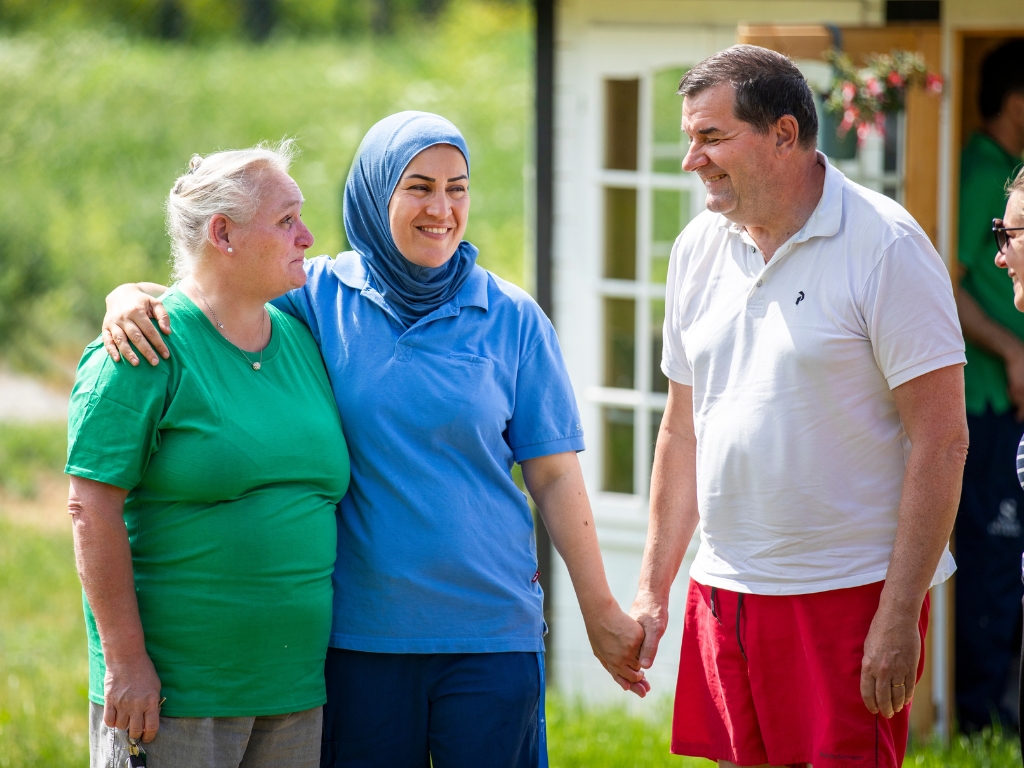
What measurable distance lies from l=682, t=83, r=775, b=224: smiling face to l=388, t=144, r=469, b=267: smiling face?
52cm

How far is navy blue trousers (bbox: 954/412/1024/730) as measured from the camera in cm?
436

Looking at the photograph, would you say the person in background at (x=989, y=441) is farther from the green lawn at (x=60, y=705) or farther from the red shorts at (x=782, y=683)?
the red shorts at (x=782, y=683)

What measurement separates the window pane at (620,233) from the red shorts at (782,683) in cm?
247

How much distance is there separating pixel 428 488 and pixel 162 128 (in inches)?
485

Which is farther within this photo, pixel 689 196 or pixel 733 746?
pixel 689 196

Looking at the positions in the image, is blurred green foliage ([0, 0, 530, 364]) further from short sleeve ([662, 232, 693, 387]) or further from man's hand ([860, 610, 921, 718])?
man's hand ([860, 610, 921, 718])

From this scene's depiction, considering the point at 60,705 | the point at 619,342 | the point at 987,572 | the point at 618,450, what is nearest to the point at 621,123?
the point at 619,342

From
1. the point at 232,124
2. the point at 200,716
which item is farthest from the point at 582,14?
the point at 232,124

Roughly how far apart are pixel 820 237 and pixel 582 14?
2704 mm

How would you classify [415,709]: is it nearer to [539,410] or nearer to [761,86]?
[539,410]

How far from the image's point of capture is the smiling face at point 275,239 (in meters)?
2.43

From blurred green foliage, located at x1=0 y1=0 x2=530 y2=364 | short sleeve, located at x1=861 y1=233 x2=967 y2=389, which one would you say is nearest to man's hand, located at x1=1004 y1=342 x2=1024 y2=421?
short sleeve, located at x1=861 y1=233 x2=967 y2=389

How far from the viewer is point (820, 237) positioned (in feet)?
7.75

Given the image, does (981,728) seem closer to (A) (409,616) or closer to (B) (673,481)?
(B) (673,481)
